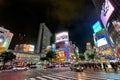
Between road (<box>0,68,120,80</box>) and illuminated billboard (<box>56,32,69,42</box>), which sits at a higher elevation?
illuminated billboard (<box>56,32,69,42</box>)

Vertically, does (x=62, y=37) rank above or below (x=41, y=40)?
below

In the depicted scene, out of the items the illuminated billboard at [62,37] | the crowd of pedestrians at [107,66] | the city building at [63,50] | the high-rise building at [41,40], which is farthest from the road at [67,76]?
the high-rise building at [41,40]

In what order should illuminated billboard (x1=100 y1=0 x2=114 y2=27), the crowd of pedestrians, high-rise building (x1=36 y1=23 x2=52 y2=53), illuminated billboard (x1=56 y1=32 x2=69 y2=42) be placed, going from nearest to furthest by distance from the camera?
the crowd of pedestrians → illuminated billboard (x1=100 y1=0 x2=114 y2=27) → illuminated billboard (x1=56 y1=32 x2=69 y2=42) → high-rise building (x1=36 y1=23 x2=52 y2=53)

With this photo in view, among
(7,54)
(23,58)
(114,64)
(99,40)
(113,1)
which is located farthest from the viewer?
(23,58)

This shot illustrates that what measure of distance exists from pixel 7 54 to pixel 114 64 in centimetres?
5174

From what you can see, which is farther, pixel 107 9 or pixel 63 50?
pixel 63 50

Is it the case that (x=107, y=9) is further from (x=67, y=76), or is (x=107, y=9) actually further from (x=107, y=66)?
(x=67, y=76)

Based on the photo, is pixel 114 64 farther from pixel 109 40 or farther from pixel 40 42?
pixel 40 42

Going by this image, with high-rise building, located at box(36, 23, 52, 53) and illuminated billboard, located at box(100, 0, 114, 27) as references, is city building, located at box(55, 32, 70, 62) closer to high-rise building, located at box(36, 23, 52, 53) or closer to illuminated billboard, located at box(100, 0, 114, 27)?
illuminated billboard, located at box(100, 0, 114, 27)

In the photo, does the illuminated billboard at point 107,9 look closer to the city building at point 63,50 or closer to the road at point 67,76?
the road at point 67,76

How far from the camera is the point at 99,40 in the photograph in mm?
68562

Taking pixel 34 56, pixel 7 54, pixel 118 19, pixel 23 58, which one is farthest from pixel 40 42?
pixel 118 19

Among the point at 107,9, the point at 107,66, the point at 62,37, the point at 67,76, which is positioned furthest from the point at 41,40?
the point at 67,76

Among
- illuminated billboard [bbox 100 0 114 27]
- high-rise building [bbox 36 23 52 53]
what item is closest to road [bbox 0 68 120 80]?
illuminated billboard [bbox 100 0 114 27]
